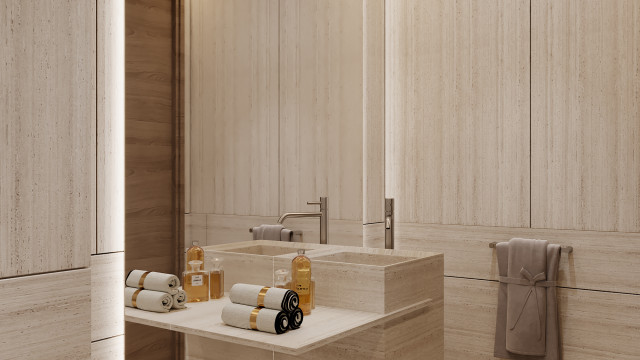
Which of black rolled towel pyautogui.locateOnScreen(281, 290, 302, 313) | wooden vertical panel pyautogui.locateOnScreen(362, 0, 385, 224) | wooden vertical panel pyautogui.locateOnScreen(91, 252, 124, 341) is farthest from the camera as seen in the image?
wooden vertical panel pyautogui.locateOnScreen(362, 0, 385, 224)

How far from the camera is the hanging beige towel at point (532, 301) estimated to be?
6.70 feet

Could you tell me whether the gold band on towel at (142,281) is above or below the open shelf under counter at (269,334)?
above

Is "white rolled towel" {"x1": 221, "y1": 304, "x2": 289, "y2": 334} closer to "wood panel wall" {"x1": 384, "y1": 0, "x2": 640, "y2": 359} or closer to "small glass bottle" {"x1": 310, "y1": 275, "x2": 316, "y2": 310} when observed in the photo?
"small glass bottle" {"x1": 310, "y1": 275, "x2": 316, "y2": 310}

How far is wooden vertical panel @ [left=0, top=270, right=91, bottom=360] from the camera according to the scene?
2.35 ft

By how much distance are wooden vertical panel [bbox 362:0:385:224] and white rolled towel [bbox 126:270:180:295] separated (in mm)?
946

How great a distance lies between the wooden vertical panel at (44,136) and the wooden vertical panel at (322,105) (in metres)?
1.33

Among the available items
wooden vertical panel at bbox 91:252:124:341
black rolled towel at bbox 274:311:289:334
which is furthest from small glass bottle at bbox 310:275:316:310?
wooden vertical panel at bbox 91:252:124:341

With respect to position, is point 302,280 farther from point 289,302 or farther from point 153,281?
point 153,281

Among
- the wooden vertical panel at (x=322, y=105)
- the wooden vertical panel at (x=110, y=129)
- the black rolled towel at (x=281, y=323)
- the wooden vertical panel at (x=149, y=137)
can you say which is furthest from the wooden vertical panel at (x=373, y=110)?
the wooden vertical panel at (x=110, y=129)

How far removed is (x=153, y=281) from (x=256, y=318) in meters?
0.32

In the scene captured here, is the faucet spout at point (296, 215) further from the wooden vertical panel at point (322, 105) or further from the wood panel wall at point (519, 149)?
the wood panel wall at point (519, 149)

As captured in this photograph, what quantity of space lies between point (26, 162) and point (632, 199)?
6.37 feet

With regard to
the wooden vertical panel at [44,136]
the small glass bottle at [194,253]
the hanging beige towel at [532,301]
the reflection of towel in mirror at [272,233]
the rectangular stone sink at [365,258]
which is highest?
the wooden vertical panel at [44,136]

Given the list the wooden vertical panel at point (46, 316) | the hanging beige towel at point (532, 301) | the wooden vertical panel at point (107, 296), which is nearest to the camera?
the wooden vertical panel at point (46, 316)
